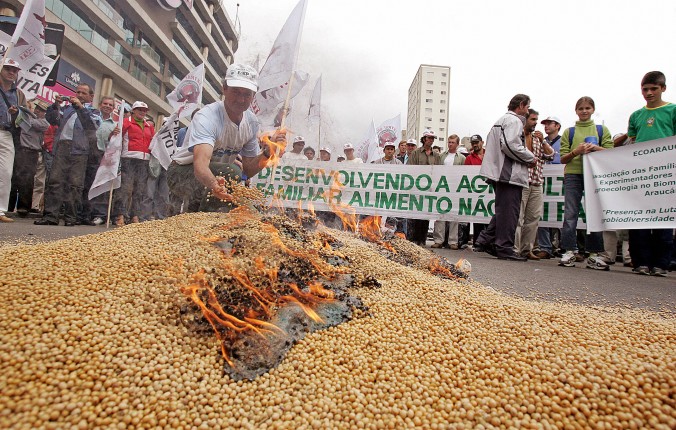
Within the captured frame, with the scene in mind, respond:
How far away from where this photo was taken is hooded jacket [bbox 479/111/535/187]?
5.34 metres

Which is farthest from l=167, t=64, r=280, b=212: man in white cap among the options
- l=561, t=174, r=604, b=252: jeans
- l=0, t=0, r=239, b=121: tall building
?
l=0, t=0, r=239, b=121: tall building

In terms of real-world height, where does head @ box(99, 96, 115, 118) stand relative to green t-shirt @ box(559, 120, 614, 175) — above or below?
above

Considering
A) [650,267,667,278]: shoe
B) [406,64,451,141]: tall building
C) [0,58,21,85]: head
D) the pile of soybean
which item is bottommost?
the pile of soybean

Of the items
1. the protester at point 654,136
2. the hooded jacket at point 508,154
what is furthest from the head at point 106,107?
the protester at point 654,136

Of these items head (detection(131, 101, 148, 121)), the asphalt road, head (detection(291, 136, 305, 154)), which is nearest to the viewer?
the asphalt road

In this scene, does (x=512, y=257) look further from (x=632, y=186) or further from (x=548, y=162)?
(x=548, y=162)

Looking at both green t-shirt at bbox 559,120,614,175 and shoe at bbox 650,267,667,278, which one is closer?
shoe at bbox 650,267,667,278

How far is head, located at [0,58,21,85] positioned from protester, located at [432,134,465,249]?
26.9ft

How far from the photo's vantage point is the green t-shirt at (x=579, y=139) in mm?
5617

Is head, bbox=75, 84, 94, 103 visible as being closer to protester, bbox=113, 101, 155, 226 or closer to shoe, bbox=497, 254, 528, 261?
protester, bbox=113, 101, 155, 226

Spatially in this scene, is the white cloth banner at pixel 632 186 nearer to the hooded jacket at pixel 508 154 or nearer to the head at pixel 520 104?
the hooded jacket at pixel 508 154

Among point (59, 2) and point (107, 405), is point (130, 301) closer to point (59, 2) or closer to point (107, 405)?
point (107, 405)

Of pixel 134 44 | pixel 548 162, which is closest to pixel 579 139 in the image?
pixel 548 162

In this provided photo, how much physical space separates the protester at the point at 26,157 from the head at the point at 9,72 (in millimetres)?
586
